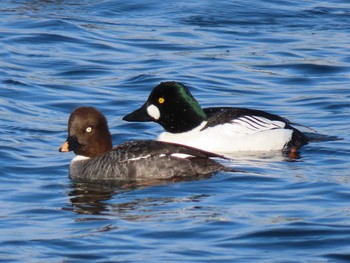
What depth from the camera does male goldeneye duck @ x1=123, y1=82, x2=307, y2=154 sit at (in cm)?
1431

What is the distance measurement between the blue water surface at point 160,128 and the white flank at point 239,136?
32cm

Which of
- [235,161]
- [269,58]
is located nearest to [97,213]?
[235,161]

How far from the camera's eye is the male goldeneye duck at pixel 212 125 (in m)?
14.3

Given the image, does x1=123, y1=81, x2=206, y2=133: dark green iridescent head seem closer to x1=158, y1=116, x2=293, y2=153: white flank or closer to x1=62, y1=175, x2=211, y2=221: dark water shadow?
x1=158, y1=116, x2=293, y2=153: white flank

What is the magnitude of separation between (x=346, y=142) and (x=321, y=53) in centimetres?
534

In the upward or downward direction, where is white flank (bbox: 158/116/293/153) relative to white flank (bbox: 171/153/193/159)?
downward

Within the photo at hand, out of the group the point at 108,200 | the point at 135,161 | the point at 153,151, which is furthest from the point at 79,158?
the point at 108,200

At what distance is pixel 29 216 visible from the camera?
36.2 ft

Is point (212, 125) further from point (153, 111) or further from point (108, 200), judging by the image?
point (108, 200)

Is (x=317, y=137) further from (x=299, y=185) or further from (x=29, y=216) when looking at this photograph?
(x=29, y=216)

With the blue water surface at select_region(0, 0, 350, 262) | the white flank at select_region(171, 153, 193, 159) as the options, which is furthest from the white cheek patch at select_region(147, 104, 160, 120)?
the white flank at select_region(171, 153, 193, 159)

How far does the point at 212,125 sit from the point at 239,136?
333mm

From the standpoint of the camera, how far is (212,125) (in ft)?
47.6

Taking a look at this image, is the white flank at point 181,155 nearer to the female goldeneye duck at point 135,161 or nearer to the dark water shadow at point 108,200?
the female goldeneye duck at point 135,161
